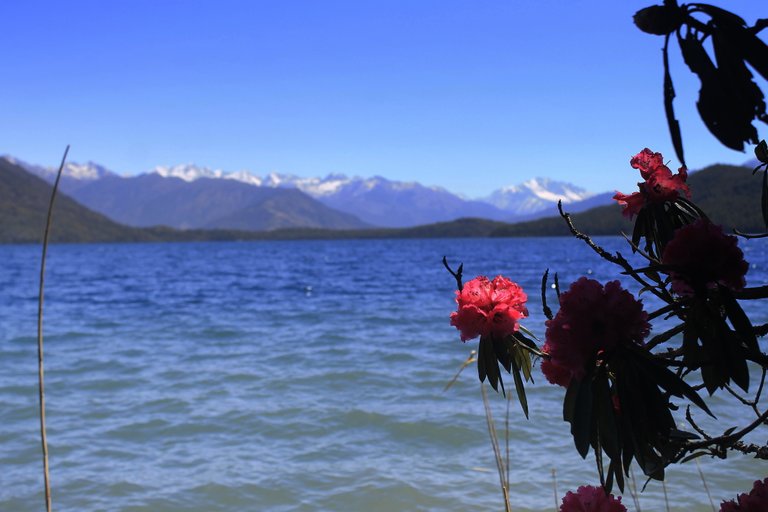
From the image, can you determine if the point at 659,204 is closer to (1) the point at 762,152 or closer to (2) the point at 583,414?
(1) the point at 762,152

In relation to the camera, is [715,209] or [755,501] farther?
[715,209]

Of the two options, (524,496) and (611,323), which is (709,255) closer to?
(611,323)

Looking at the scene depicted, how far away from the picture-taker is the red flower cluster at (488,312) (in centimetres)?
198

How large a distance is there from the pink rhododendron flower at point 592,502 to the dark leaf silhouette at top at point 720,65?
1.03 metres

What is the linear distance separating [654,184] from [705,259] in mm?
713

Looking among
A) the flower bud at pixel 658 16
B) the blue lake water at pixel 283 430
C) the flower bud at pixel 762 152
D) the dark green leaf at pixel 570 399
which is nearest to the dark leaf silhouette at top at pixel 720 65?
the flower bud at pixel 658 16

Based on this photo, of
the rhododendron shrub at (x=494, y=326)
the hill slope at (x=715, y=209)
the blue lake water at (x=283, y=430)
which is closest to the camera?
the rhododendron shrub at (x=494, y=326)

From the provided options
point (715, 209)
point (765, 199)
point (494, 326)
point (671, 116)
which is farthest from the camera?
point (715, 209)

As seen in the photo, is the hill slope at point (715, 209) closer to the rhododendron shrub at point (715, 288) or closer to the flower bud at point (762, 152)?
the flower bud at point (762, 152)

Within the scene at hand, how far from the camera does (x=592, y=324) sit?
4.58 feet

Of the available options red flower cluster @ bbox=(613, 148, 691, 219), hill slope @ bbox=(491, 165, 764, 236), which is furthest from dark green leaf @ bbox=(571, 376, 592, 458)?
hill slope @ bbox=(491, 165, 764, 236)

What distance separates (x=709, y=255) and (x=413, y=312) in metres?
20.4

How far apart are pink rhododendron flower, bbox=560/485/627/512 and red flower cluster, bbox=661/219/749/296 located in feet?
2.01

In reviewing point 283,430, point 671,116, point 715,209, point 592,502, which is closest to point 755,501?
point 592,502
